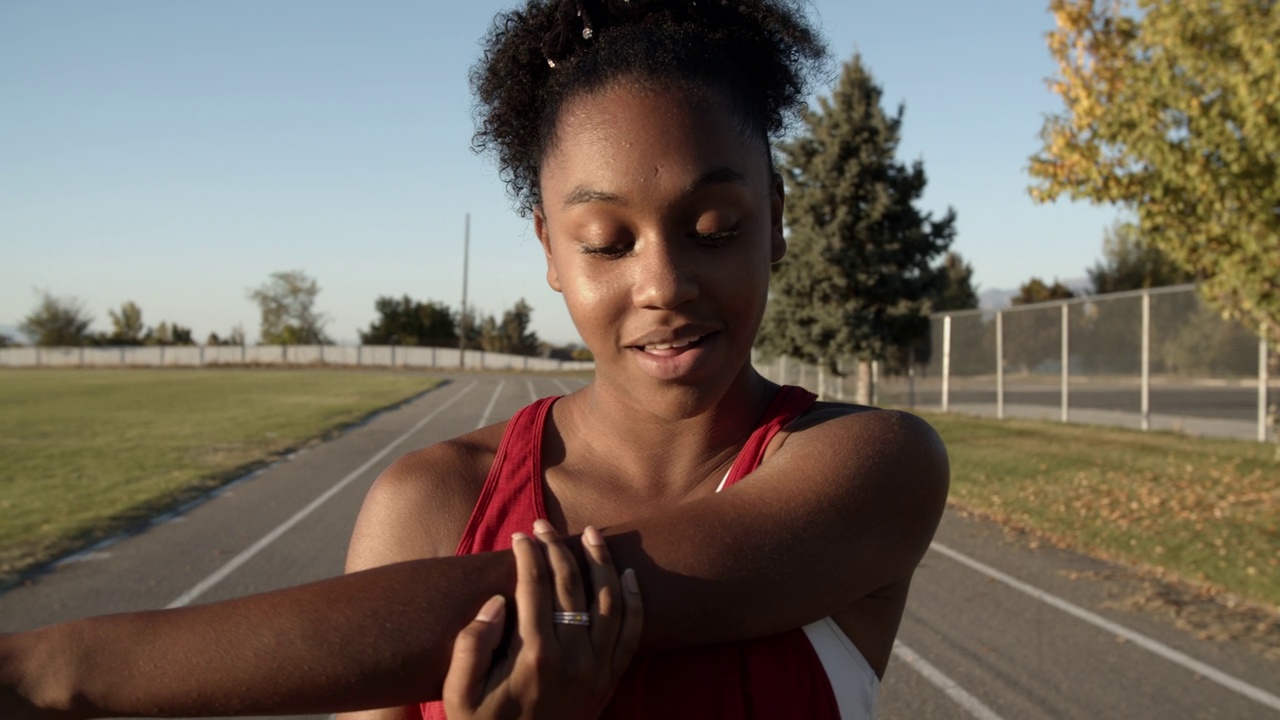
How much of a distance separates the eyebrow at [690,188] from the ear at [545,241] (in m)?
0.18

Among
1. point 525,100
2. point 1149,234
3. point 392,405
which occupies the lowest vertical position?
point 392,405

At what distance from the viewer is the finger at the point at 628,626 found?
124cm

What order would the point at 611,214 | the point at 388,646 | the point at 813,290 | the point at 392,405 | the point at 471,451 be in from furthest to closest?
the point at 392,405 → the point at 813,290 → the point at 471,451 → the point at 611,214 → the point at 388,646

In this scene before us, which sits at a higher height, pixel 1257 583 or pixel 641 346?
pixel 641 346

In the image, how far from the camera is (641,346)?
1513mm

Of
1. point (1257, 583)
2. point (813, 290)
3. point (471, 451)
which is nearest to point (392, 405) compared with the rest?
point (813, 290)

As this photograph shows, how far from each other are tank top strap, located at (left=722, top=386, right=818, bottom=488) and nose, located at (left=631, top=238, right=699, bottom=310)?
0.83ft

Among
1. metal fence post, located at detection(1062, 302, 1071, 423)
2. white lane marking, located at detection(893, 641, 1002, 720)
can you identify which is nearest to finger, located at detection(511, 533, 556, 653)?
white lane marking, located at detection(893, 641, 1002, 720)

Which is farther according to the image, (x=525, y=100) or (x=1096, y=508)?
(x=1096, y=508)

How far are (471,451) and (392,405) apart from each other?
119 feet

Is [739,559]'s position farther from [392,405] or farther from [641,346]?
[392,405]

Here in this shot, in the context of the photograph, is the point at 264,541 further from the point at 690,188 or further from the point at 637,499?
the point at 690,188

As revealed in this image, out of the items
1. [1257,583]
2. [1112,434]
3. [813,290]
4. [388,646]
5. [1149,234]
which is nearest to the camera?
[388,646]

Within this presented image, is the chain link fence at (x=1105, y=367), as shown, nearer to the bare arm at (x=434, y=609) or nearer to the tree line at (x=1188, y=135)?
the tree line at (x=1188, y=135)
